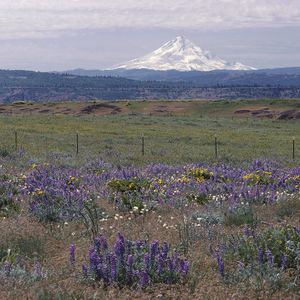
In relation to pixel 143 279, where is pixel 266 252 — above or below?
above

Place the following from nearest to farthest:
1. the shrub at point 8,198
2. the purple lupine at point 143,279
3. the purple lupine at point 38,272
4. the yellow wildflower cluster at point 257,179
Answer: the purple lupine at point 143,279 < the purple lupine at point 38,272 < the shrub at point 8,198 < the yellow wildflower cluster at point 257,179

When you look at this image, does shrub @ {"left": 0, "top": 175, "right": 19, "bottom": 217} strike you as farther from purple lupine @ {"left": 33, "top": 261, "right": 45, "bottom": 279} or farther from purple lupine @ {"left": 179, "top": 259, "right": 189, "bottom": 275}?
purple lupine @ {"left": 179, "top": 259, "right": 189, "bottom": 275}

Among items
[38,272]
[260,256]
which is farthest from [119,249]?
[260,256]

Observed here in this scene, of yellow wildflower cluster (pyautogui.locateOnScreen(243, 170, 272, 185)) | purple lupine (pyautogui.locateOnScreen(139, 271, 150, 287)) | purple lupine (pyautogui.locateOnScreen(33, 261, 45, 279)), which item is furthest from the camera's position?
yellow wildflower cluster (pyautogui.locateOnScreen(243, 170, 272, 185))

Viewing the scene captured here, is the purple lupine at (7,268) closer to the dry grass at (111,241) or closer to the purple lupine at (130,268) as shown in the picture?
the dry grass at (111,241)

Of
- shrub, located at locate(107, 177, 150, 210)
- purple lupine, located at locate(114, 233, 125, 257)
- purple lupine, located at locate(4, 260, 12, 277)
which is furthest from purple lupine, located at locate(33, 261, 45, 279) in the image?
shrub, located at locate(107, 177, 150, 210)

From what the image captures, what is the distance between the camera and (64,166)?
55.2 feet

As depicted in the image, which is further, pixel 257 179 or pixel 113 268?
pixel 257 179

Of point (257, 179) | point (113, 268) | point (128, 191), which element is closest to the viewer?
point (113, 268)

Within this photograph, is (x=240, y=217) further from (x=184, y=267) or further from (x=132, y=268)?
(x=132, y=268)

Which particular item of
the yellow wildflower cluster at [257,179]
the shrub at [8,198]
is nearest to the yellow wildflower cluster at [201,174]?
the yellow wildflower cluster at [257,179]

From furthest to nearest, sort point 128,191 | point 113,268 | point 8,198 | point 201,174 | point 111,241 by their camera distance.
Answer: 1. point 201,174
2. point 128,191
3. point 8,198
4. point 111,241
5. point 113,268

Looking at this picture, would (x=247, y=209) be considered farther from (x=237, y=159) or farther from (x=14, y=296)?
(x=237, y=159)

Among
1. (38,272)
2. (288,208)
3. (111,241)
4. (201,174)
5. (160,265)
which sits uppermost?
(160,265)
